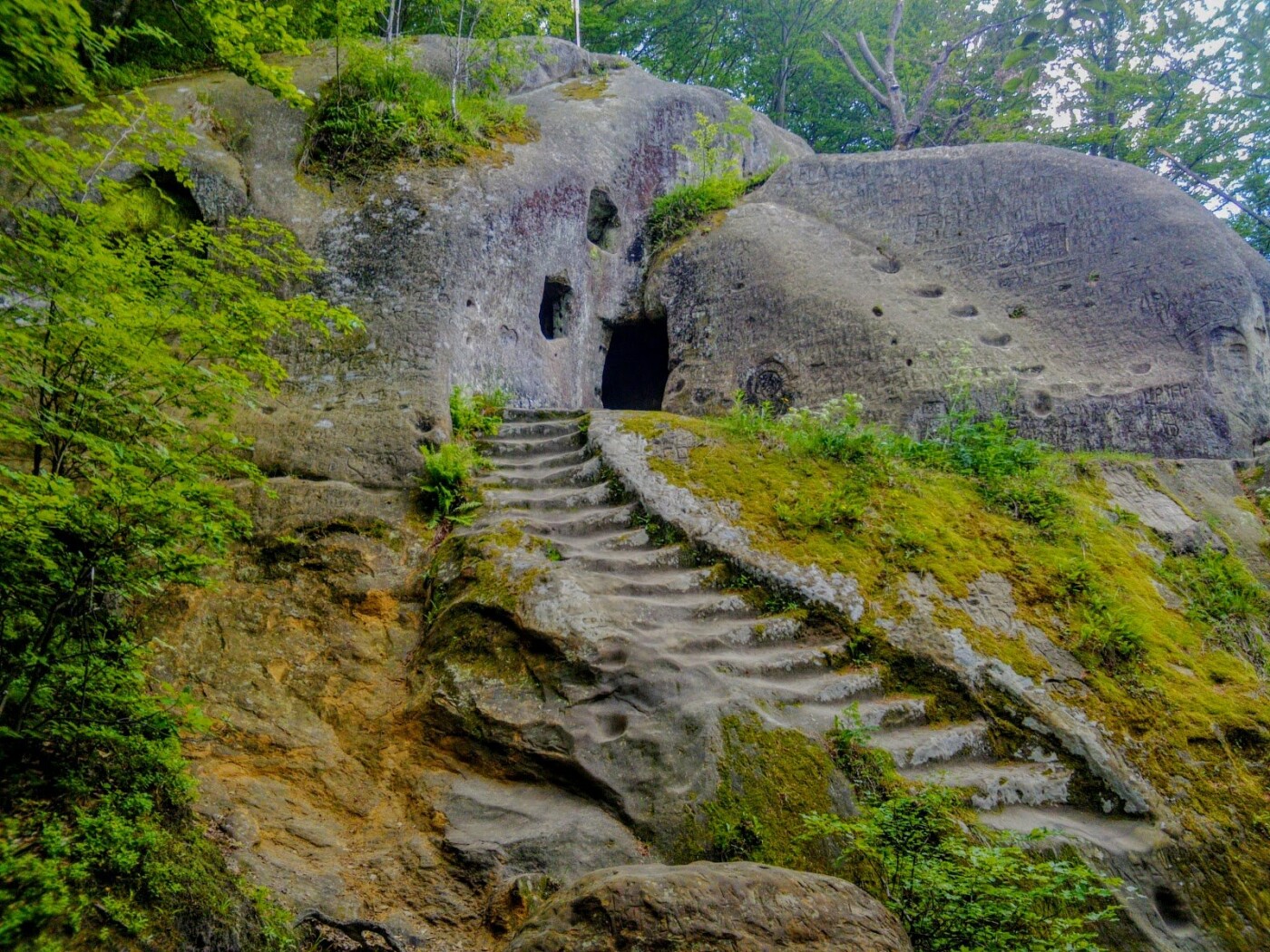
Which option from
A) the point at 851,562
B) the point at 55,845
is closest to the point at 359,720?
the point at 55,845

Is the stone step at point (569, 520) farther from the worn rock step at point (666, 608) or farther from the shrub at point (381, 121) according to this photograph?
the shrub at point (381, 121)

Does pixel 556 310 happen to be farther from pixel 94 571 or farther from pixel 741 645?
pixel 94 571

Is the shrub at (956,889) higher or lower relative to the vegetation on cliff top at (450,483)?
lower

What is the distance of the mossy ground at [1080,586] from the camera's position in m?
4.75

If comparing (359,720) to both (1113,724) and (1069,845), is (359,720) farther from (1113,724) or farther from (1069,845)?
(1113,724)

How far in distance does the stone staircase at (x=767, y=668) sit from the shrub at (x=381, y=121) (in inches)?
215

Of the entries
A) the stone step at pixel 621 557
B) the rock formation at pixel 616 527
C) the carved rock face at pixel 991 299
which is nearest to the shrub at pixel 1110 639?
the rock formation at pixel 616 527

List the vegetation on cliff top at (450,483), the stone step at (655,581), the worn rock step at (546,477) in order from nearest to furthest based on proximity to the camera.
Result: the stone step at (655,581)
the vegetation on cliff top at (450,483)
the worn rock step at (546,477)

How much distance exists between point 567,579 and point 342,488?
2721mm

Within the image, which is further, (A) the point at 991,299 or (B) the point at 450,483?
(A) the point at 991,299

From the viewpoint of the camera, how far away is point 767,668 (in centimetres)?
523

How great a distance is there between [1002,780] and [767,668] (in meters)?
1.70

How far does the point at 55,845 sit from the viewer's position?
7.66 feet

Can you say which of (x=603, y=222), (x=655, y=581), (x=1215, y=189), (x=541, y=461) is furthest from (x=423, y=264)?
(x=1215, y=189)
